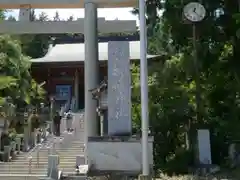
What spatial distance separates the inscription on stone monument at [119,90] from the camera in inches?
462

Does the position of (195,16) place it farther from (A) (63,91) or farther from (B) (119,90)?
(A) (63,91)

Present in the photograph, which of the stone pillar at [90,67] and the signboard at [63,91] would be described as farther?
the signboard at [63,91]

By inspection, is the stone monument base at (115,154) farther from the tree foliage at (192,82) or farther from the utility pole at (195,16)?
the utility pole at (195,16)

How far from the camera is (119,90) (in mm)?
11828

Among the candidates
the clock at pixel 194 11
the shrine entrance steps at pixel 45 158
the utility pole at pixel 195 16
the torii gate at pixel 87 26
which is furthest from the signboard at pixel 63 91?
the clock at pixel 194 11

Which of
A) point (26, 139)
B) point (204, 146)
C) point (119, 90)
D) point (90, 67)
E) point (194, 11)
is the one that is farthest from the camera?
point (26, 139)

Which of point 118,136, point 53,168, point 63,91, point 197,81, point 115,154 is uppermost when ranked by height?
point 63,91

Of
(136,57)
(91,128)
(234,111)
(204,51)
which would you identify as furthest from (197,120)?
(136,57)

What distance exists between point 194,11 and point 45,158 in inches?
378

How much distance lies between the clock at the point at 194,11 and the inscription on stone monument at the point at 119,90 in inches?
108

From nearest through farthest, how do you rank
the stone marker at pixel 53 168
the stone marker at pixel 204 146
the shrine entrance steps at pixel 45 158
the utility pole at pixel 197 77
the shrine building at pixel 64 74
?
the stone marker at pixel 53 168 → the stone marker at pixel 204 146 → the utility pole at pixel 197 77 → the shrine entrance steps at pixel 45 158 → the shrine building at pixel 64 74

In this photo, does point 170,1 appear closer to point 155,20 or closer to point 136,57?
point 155,20

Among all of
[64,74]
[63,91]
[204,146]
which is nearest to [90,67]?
[204,146]

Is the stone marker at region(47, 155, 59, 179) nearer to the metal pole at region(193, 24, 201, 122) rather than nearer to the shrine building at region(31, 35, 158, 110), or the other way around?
the metal pole at region(193, 24, 201, 122)
